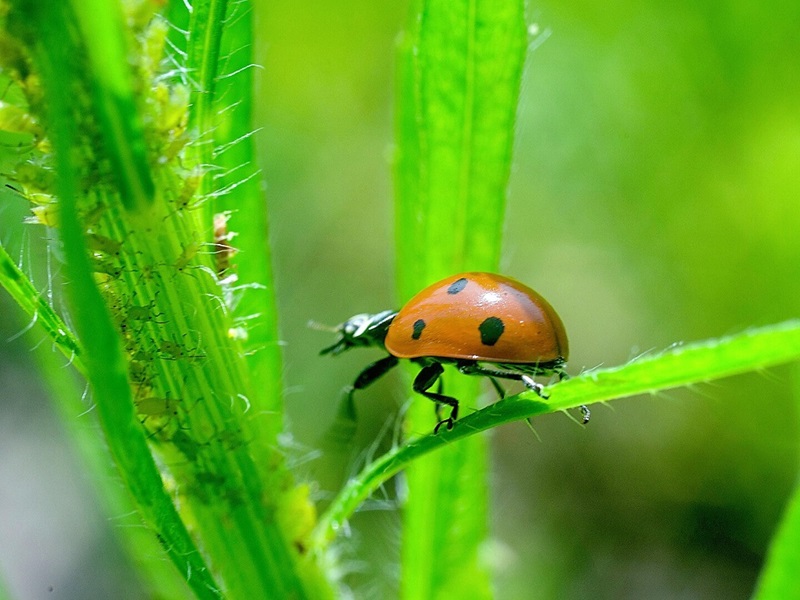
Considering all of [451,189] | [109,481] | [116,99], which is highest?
[116,99]

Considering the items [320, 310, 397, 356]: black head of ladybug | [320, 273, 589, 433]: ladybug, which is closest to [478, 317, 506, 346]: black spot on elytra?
[320, 273, 589, 433]: ladybug

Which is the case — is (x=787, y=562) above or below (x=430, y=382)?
below

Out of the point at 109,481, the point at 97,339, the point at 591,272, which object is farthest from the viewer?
the point at 591,272

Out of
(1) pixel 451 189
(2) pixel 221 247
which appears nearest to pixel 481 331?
(1) pixel 451 189

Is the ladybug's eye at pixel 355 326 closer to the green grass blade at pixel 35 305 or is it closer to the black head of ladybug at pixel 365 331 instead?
the black head of ladybug at pixel 365 331

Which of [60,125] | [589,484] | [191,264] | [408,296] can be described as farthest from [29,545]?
[60,125]

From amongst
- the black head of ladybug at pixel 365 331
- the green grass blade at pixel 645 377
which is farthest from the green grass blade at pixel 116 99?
the black head of ladybug at pixel 365 331

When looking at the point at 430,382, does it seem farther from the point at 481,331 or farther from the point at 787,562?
the point at 787,562
